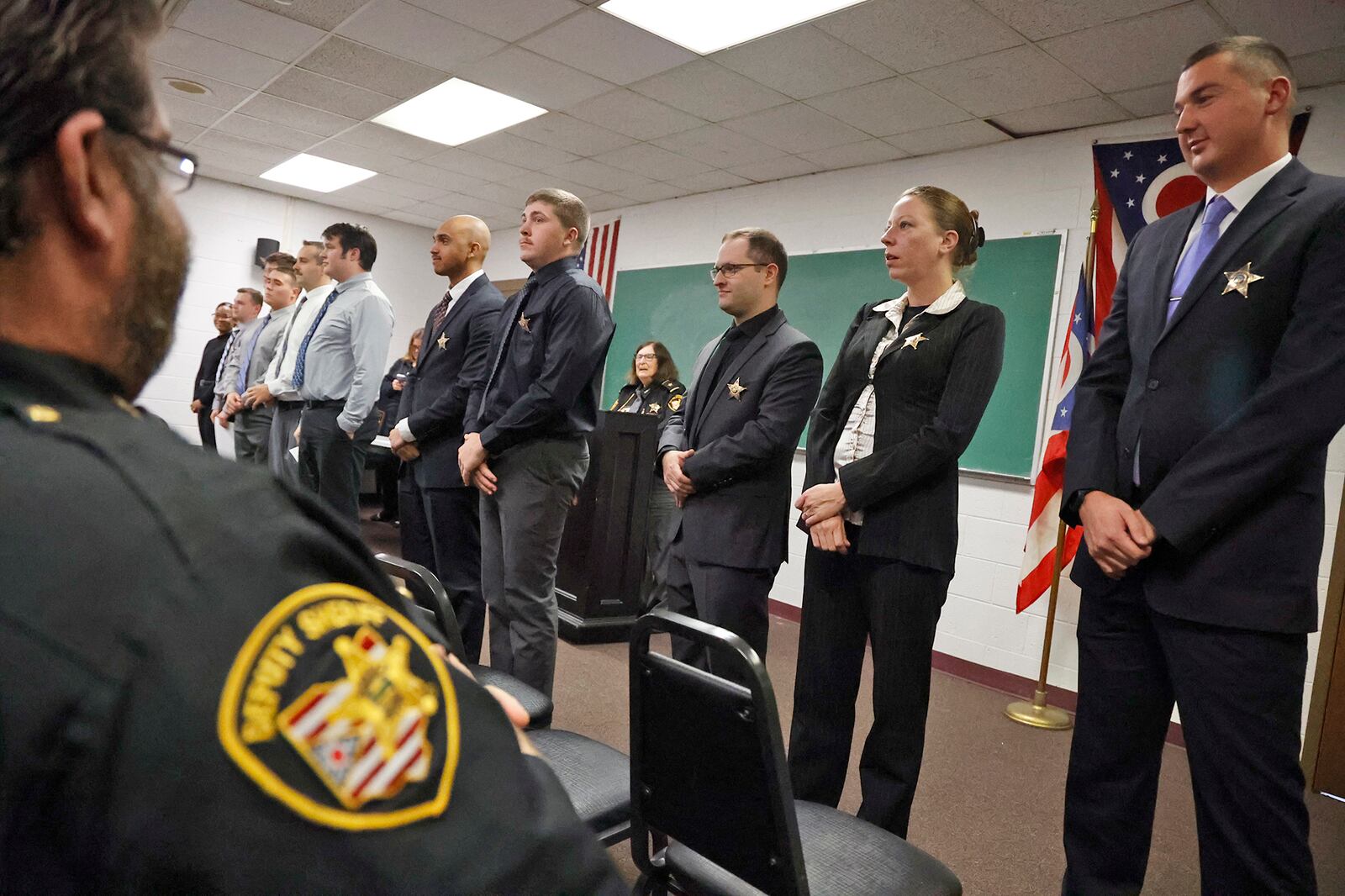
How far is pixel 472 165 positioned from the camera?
5.44 meters

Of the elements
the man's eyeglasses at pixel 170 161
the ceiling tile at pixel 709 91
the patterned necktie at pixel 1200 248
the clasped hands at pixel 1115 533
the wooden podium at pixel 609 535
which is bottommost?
the wooden podium at pixel 609 535

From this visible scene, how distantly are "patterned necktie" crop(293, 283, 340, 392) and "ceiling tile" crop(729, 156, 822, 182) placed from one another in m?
2.53

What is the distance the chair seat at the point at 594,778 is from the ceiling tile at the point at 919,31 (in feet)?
8.85

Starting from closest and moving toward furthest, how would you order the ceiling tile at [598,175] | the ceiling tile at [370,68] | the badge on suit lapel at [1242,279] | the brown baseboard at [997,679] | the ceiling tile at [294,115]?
the badge on suit lapel at [1242,279] → the brown baseboard at [997,679] → the ceiling tile at [370,68] → the ceiling tile at [294,115] → the ceiling tile at [598,175]

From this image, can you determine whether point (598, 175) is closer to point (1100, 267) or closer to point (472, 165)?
point (472, 165)

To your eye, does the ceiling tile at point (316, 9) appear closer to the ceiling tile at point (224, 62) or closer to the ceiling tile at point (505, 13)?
the ceiling tile at point (505, 13)

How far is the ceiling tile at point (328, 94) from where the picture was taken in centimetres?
418

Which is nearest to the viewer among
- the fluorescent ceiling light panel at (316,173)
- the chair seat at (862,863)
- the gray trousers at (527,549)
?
the chair seat at (862,863)

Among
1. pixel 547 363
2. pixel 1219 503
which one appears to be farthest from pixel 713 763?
pixel 547 363

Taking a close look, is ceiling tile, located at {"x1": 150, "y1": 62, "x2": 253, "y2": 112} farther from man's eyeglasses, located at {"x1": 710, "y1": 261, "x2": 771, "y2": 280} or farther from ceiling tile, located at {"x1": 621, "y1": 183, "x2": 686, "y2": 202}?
man's eyeglasses, located at {"x1": 710, "y1": 261, "x2": 771, "y2": 280}

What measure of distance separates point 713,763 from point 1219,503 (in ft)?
2.91

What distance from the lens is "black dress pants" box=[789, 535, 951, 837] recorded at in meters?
1.67

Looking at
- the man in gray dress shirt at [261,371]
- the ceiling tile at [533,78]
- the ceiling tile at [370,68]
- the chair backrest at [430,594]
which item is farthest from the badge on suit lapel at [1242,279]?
the man in gray dress shirt at [261,371]

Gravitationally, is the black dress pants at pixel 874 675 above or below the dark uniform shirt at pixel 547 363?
below
